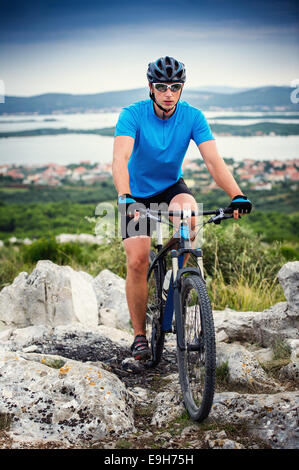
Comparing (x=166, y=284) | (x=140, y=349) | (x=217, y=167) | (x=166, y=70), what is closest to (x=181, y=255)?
(x=166, y=284)

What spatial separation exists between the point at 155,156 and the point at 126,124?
34 centimetres

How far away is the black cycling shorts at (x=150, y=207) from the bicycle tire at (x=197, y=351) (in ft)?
2.67

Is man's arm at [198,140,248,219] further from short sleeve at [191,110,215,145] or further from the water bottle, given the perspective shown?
the water bottle

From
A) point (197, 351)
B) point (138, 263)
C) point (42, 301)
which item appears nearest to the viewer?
point (197, 351)

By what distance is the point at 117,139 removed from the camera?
3785 mm

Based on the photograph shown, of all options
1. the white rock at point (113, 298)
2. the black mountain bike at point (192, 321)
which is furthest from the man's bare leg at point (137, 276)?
the white rock at point (113, 298)

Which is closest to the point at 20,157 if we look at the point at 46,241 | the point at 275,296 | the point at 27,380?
the point at 46,241

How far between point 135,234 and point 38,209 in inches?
1132

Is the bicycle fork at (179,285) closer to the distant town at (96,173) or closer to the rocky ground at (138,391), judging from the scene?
the rocky ground at (138,391)

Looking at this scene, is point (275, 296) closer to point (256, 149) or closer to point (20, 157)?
point (256, 149)

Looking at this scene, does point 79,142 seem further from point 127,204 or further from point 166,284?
point 127,204

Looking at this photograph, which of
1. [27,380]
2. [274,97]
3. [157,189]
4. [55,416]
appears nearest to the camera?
[55,416]

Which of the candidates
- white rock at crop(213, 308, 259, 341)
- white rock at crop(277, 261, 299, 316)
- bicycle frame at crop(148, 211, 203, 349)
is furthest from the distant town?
bicycle frame at crop(148, 211, 203, 349)

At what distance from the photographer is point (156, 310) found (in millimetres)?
4133
